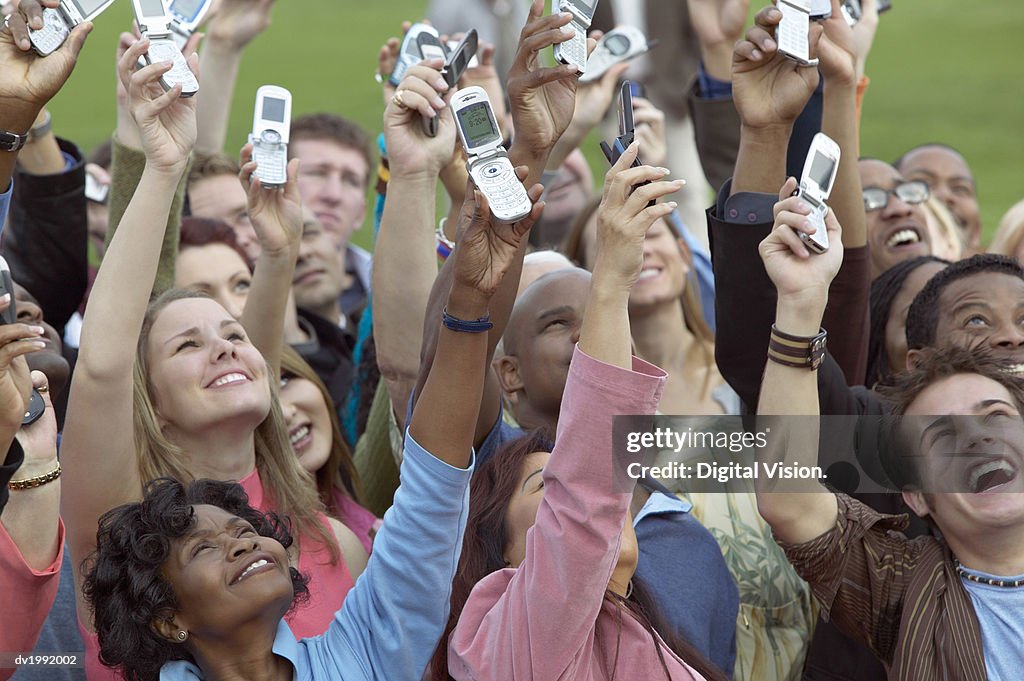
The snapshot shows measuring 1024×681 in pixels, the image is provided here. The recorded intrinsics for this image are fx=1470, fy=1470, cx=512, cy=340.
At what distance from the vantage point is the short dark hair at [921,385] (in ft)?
8.98

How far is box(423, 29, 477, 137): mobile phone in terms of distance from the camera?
3.15 metres

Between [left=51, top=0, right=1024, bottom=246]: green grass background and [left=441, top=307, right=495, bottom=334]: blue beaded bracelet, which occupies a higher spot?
[left=51, top=0, right=1024, bottom=246]: green grass background

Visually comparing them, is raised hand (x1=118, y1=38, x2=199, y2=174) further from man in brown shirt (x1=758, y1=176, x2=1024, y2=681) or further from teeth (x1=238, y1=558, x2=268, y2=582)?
man in brown shirt (x1=758, y1=176, x2=1024, y2=681)

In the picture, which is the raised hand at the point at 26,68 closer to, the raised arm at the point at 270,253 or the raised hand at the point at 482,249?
the raised arm at the point at 270,253

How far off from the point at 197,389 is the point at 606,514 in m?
1.17

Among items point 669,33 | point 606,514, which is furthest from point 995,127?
point 606,514

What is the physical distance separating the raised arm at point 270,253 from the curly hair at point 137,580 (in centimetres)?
78

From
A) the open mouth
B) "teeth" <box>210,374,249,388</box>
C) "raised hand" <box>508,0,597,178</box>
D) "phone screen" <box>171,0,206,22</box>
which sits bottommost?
the open mouth

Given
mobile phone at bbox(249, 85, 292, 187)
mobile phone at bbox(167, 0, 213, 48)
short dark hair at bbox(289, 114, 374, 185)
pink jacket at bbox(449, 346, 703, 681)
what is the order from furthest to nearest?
short dark hair at bbox(289, 114, 374, 185) → mobile phone at bbox(167, 0, 213, 48) → mobile phone at bbox(249, 85, 292, 187) → pink jacket at bbox(449, 346, 703, 681)

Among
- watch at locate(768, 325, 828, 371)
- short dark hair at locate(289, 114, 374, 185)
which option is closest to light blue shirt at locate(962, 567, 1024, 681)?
watch at locate(768, 325, 828, 371)

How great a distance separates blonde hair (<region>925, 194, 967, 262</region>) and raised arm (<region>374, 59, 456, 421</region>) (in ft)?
6.61

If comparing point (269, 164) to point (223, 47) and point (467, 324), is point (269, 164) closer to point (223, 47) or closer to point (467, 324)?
point (467, 324)

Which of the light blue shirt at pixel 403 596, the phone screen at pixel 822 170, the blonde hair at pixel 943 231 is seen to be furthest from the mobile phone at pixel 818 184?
the blonde hair at pixel 943 231

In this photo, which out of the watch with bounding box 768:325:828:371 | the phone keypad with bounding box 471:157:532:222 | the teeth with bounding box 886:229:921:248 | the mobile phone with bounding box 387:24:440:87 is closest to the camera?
the phone keypad with bounding box 471:157:532:222
